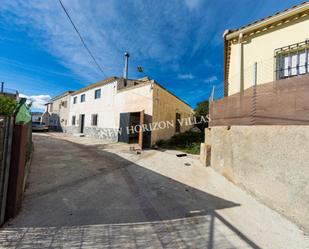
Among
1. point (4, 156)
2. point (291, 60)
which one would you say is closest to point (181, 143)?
point (291, 60)

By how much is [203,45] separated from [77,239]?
13177mm

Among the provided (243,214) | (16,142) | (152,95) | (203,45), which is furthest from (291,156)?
(203,45)

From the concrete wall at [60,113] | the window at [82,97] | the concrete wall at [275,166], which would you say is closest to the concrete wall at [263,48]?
the concrete wall at [275,166]

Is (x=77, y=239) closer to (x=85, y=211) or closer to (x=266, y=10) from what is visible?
(x=85, y=211)

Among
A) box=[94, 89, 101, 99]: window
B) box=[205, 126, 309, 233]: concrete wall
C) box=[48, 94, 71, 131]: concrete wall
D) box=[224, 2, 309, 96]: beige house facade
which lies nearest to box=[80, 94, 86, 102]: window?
box=[94, 89, 101, 99]: window

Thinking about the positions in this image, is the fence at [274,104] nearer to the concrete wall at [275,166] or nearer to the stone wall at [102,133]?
the concrete wall at [275,166]

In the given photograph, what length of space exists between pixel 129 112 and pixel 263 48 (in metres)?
8.48

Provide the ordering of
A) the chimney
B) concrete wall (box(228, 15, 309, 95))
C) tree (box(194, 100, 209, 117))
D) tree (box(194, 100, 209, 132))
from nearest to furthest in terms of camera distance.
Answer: concrete wall (box(228, 15, 309, 95)), the chimney, tree (box(194, 100, 209, 132)), tree (box(194, 100, 209, 117))

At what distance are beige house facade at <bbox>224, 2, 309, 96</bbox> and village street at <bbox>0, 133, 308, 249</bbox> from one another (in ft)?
10.8

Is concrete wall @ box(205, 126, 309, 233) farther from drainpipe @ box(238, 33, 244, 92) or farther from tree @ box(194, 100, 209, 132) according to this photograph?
tree @ box(194, 100, 209, 132)

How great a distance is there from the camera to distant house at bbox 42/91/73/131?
2124cm

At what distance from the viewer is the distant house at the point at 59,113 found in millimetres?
21237

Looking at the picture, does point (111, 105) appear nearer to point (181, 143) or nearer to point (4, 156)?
point (181, 143)

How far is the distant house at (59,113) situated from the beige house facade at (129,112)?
4238 millimetres
